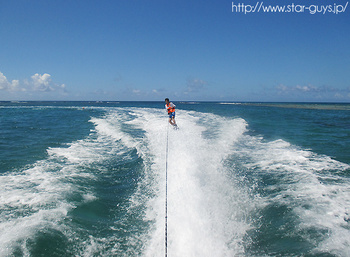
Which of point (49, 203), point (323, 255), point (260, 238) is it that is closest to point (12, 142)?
point (49, 203)

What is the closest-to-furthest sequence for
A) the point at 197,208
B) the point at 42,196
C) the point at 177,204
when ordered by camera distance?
1. the point at 197,208
2. the point at 177,204
3. the point at 42,196

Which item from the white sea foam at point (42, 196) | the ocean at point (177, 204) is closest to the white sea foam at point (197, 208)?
the ocean at point (177, 204)

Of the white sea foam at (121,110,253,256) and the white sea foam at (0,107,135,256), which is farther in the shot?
the white sea foam at (0,107,135,256)

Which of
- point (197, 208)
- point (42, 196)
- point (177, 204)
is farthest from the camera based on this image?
point (42, 196)

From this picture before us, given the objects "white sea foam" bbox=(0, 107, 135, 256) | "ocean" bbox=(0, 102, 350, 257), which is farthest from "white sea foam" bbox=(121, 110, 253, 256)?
"white sea foam" bbox=(0, 107, 135, 256)

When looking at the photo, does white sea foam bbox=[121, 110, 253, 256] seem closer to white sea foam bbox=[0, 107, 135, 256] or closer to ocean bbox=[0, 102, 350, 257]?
ocean bbox=[0, 102, 350, 257]

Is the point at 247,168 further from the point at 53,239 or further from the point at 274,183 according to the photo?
the point at 53,239

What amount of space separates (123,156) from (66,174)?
2.41 m

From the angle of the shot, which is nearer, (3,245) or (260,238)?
(3,245)

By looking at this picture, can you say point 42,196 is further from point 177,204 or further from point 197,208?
point 197,208

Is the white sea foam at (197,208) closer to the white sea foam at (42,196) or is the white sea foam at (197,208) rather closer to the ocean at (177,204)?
the ocean at (177,204)

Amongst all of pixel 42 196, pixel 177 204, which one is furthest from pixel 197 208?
pixel 42 196

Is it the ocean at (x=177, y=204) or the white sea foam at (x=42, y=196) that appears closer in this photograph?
the ocean at (x=177, y=204)

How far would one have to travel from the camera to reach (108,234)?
358 centimetres
